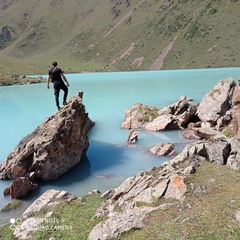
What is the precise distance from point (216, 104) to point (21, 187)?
82.3 ft

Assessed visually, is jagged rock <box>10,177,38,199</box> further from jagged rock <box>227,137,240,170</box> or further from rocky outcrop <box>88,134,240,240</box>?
jagged rock <box>227,137,240,170</box>

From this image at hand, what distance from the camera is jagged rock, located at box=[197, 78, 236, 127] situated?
34.5m

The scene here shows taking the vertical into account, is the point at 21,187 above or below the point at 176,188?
below

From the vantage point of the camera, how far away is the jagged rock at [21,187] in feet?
59.7

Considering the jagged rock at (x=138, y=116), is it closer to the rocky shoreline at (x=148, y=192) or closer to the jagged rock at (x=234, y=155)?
the rocky shoreline at (x=148, y=192)

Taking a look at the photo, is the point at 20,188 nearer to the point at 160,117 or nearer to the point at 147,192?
the point at 147,192

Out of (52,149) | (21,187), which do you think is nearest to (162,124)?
(52,149)

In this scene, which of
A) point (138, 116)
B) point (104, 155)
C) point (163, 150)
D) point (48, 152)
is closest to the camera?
point (48, 152)

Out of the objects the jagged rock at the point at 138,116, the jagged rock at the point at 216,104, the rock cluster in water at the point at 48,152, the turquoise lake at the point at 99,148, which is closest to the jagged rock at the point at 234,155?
the turquoise lake at the point at 99,148

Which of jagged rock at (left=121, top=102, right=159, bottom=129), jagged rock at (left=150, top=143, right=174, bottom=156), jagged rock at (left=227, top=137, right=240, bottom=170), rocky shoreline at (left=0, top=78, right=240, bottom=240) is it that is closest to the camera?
rocky shoreline at (left=0, top=78, right=240, bottom=240)

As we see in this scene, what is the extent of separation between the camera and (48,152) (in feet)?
70.7

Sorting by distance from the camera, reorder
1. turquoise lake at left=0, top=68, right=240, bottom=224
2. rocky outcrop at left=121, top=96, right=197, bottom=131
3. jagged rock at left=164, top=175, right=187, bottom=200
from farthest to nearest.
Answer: rocky outcrop at left=121, top=96, right=197, bottom=131 < turquoise lake at left=0, top=68, right=240, bottom=224 < jagged rock at left=164, top=175, right=187, bottom=200

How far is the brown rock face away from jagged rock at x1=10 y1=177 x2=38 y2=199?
4.91ft

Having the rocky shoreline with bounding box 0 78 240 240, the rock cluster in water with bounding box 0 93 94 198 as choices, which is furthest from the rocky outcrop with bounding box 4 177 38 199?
the rocky shoreline with bounding box 0 78 240 240
